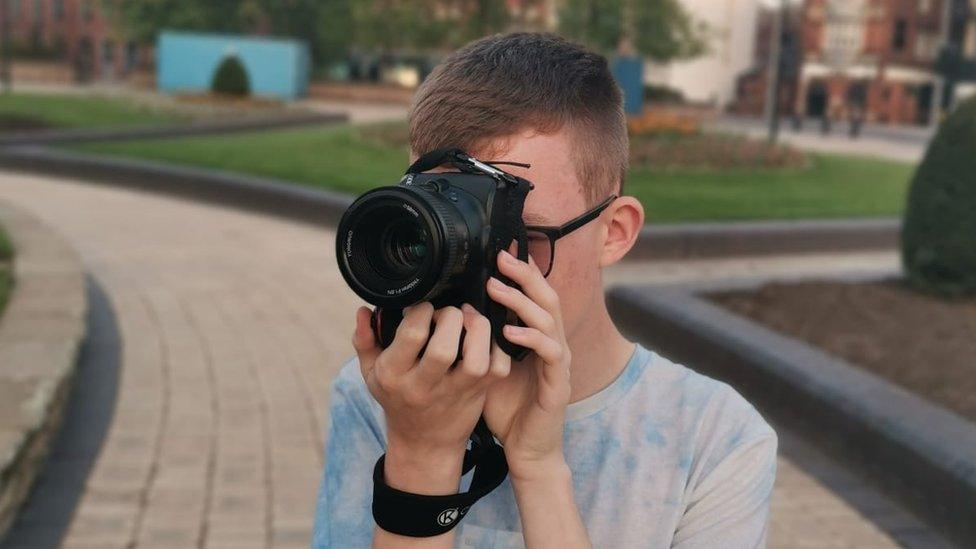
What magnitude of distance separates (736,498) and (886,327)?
223 inches

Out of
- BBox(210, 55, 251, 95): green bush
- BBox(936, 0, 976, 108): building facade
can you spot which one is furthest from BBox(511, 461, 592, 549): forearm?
BBox(936, 0, 976, 108): building facade

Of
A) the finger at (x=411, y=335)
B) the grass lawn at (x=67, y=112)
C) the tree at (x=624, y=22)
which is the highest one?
the tree at (x=624, y=22)

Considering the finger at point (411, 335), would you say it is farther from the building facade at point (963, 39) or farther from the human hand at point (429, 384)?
the building facade at point (963, 39)

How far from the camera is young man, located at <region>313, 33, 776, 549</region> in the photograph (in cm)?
165

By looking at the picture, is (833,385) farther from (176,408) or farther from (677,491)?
(677,491)

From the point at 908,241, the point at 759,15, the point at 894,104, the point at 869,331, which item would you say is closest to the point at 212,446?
the point at 869,331

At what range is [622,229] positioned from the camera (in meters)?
1.97

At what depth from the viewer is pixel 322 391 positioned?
21.2ft

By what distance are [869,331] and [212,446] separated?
379 cm

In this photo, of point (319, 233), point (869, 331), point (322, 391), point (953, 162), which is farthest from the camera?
point (319, 233)

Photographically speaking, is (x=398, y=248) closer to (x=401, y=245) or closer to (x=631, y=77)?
(x=401, y=245)

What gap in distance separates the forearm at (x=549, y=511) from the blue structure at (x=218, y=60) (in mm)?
45371

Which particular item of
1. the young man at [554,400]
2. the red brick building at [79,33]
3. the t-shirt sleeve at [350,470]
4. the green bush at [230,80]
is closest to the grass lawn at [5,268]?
the t-shirt sleeve at [350,470]

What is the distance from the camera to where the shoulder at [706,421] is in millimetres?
1841
